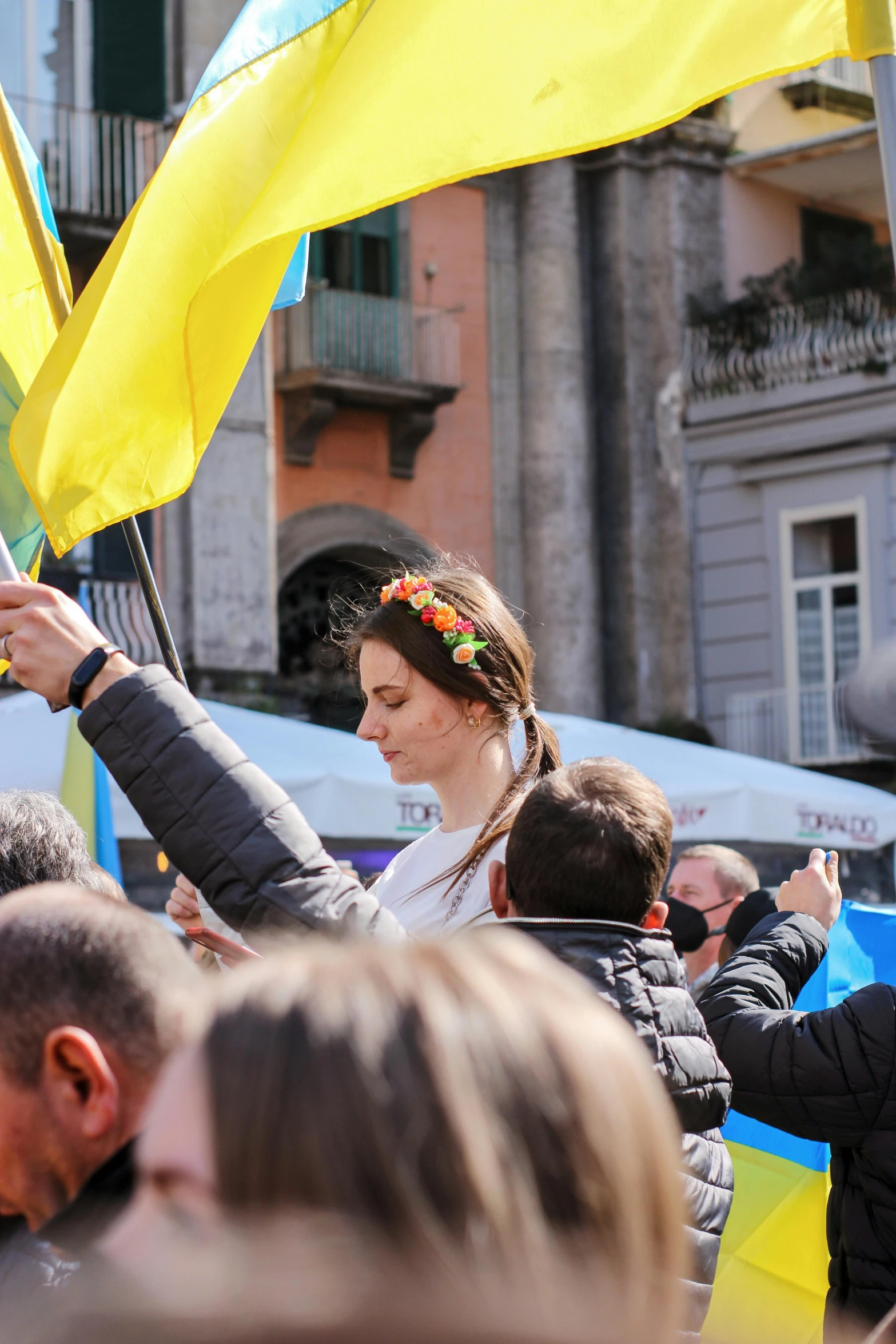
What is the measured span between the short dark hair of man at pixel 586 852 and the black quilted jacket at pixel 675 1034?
0.04m

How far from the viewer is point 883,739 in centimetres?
273

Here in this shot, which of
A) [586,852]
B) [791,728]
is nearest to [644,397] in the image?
[791,728]

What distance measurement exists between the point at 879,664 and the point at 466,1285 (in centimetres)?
213

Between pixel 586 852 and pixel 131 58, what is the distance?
13594 millimetres

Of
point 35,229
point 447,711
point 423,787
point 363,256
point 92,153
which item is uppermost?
point 92,153

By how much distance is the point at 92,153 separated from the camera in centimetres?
1398

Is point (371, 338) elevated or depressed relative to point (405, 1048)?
elevated

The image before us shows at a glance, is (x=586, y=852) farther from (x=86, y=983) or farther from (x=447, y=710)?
(x=86, y=983)

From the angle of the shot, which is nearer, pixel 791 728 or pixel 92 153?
pixel 92 153

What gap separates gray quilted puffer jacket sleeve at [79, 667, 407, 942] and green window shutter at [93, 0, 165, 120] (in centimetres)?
1345

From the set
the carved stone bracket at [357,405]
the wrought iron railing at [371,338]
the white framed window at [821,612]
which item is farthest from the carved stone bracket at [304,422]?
the white framed window at [821,612]

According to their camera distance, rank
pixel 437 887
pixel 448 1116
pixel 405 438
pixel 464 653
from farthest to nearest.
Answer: pixel 405 438, pixel 464 653, pixel 437 887, pixel 448 1116

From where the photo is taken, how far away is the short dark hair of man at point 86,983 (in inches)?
58.0

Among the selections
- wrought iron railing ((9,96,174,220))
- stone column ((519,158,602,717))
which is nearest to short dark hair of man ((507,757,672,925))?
wrought iron railing ((9,96,174,220))
